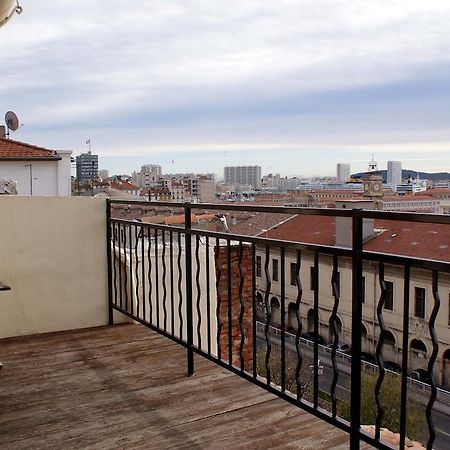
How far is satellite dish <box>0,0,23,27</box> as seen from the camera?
318cm

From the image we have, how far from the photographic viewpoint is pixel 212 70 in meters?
15.5

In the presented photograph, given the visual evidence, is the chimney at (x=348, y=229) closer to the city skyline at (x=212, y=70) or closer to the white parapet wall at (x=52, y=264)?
Result: the white parapet wall at (x=52, y=264)

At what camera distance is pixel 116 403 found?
2629mm

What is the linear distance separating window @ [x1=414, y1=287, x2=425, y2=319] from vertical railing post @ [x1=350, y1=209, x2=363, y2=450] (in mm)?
190

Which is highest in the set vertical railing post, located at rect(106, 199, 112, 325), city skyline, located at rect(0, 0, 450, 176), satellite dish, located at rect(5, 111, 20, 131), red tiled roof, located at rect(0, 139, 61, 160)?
city skyline, located at rect(0, 0, 450, 176)

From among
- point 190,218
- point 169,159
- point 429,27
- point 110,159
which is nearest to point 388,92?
point 169,159

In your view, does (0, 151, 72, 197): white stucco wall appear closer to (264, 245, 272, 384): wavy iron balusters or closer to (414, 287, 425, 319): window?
Answer: (264, 245, 272, 384): wavy iron balusters

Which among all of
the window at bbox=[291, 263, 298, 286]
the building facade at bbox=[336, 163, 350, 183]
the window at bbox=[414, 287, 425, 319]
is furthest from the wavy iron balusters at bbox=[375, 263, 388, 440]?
the building facade at bbox=[336, 163, 350, 183]

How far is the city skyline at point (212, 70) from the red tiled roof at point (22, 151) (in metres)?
0.79

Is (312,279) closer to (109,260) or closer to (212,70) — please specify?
(109,260)

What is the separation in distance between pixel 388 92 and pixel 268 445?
29571 mm

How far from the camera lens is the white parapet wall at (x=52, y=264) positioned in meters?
3.81

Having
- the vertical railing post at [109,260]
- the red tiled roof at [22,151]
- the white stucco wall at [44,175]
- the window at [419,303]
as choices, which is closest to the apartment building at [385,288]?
the window at [419,303]

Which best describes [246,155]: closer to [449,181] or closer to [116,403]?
[449,181]
